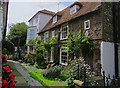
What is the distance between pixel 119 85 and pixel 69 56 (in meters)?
8.60

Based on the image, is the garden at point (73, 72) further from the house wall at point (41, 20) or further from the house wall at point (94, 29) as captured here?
the house wall at point (41, 20)

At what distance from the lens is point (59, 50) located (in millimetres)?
23047

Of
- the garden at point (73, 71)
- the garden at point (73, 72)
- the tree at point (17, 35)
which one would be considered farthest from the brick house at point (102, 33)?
the tree at point (17, 35)

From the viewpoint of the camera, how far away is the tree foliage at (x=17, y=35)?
150ft

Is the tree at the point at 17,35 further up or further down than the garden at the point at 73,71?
further up

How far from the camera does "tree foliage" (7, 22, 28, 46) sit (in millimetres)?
45781

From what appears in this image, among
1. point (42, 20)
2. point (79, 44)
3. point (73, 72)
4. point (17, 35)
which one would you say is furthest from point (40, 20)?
point (73, 72)

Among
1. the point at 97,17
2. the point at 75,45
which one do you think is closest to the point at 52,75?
the point at 75,45

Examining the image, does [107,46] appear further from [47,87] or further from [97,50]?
[47,87]

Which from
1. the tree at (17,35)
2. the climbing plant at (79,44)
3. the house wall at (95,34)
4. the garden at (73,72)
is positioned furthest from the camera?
the tree at (17,35)

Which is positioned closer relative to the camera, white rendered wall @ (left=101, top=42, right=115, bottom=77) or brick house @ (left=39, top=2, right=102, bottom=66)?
white rendered wall @ (left=101, top=42, right=115, bottom=77)

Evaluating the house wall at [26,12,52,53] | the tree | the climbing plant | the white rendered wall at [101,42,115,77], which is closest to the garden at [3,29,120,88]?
the climbing plant

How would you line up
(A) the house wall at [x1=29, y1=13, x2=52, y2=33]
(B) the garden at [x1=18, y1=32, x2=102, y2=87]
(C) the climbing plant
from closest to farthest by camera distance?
1. (B) the garden at [x1=18, y1=32, x2=102, y2=87]
2. (C) the climbing plant
3. (A) the house wall at [x1=29, y1=13, x2=52, y2=33]

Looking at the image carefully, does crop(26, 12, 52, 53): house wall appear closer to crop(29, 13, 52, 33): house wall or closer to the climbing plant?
crop(29, 13, 52, 33): house wall
